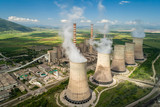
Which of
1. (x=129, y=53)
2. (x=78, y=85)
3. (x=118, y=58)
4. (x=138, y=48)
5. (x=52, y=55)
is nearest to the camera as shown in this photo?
(x=78, y=85)

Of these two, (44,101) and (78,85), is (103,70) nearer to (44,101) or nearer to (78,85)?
(78,85)

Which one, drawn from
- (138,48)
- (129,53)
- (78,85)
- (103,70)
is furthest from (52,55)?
(138,48)

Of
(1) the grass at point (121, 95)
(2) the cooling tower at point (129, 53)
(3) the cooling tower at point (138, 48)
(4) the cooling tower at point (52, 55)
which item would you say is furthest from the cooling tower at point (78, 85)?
(3) the cooling tower at point (138, 48)

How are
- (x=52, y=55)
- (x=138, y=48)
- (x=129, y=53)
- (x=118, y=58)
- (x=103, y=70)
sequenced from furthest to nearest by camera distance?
1. (x=52, y=55)
2. (x=138, y=48)
3. (x=129, y=53)
4. (x=118, y=58)
5. (x=103, y=70)

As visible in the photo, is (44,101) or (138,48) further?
(138,48)

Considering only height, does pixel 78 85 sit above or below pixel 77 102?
above

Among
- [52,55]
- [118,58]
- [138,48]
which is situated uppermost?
[138,48]
